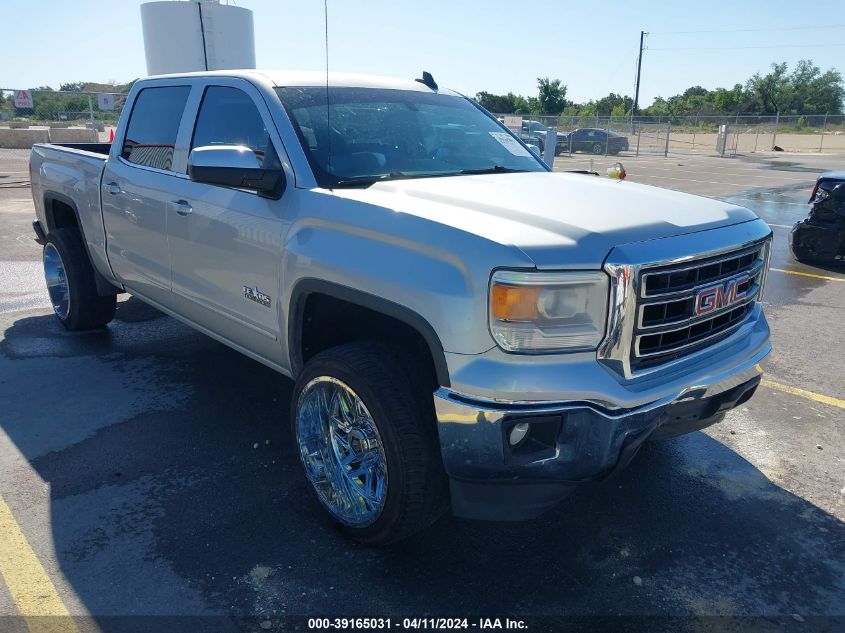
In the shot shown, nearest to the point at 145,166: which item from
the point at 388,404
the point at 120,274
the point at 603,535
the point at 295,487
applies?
the point at 120,274

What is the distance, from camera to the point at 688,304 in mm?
2689

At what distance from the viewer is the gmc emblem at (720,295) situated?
2732 mm

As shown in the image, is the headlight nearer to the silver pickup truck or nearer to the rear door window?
the silver pickup truck

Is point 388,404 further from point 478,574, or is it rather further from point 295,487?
point 295,487

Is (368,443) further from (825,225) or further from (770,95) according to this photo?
(770,95)

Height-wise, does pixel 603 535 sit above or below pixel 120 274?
below

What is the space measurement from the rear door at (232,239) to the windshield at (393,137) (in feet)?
0.60

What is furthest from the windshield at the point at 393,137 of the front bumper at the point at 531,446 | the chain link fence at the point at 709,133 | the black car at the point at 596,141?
the chain link fence at the point at 709,133

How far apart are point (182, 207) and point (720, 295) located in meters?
2.79

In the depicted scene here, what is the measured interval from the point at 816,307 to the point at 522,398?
18.4 feet

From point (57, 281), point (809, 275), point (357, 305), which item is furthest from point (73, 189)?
point (809, 275)

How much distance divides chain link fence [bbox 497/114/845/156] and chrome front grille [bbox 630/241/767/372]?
1328 inches

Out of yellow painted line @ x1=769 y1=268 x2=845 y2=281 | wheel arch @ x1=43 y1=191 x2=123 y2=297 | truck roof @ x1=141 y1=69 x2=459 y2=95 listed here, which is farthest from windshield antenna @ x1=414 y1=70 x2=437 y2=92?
yellow painted line @ x1=769 y1=268 x2=845 y2=281

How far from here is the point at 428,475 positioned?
2713 millimetres
